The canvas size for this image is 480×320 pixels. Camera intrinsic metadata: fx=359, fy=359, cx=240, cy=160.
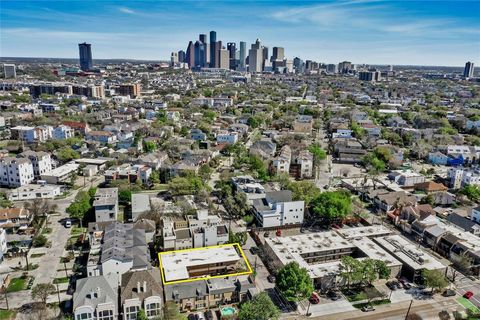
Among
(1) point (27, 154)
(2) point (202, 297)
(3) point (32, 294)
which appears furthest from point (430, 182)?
(1) point (27, 154)

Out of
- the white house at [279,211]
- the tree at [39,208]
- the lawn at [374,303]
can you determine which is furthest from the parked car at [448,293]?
the tree at [39,208]

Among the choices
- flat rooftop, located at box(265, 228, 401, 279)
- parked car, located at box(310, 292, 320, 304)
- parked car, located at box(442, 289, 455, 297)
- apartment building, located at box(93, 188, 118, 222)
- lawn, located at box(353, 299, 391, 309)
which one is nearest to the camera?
lawn, located at box(353, 299, 391, 309)

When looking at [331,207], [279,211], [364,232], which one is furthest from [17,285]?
[364,232]

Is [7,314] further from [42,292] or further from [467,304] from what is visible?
[467,304]

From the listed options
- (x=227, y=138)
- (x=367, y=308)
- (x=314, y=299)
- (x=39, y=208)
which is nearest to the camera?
(x=367, y=308)

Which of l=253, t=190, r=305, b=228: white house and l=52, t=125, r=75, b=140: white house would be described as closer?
l=253, t=190, r=305, b=228: white house

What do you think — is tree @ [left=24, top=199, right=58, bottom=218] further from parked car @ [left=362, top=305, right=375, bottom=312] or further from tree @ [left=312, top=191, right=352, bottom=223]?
parked car @ [left=362, top=305, right=375, bottom=312]

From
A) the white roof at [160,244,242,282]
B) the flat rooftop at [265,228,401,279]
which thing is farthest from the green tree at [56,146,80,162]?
the flat rooftop at [265,228,401,279]
